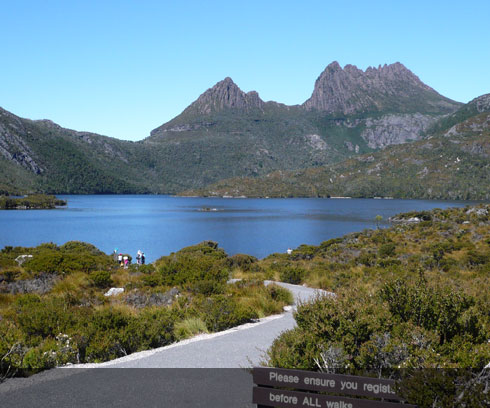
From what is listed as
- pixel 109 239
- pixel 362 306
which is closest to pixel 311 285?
pixel 362 306

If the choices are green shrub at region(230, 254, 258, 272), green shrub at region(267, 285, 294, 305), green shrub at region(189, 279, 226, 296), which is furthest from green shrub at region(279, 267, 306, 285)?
green shrub at region(189, 279, 226, 296)

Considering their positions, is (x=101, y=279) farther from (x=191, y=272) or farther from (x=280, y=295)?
(x=280, y=295)

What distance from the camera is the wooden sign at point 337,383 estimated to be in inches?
170

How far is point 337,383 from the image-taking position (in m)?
4.39

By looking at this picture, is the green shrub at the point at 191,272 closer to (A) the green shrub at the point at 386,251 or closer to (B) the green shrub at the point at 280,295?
(B) the green shrub at the point at 280,295

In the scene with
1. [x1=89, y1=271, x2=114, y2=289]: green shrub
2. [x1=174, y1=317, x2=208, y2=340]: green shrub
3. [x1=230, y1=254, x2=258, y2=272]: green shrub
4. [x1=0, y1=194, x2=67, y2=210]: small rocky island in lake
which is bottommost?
[x1=0, y1=194, x2=67, y2=210]: small rocky island in lake

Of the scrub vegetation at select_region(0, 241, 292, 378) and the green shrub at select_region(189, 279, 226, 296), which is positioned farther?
the green shrub at select_region(189, 279, 226, 296)

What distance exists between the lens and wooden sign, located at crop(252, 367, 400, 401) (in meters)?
4.32

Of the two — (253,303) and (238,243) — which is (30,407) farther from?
(238,243)

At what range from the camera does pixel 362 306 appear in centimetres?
645

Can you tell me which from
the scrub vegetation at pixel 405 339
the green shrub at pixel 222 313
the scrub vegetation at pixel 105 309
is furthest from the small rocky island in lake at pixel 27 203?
the scrub vegetation at pixel 405 339

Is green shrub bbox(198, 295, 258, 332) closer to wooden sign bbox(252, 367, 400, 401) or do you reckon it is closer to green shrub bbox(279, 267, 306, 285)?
wooden sign bbox(252, 367, 400, 401)

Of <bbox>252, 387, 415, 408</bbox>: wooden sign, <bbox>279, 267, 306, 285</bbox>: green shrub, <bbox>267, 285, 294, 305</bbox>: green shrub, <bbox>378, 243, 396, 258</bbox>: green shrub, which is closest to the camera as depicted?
<bbox>252, 387, 415, 408</bbox>: wooden sign

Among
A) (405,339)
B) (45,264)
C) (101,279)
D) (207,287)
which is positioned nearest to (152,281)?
(101,279)
